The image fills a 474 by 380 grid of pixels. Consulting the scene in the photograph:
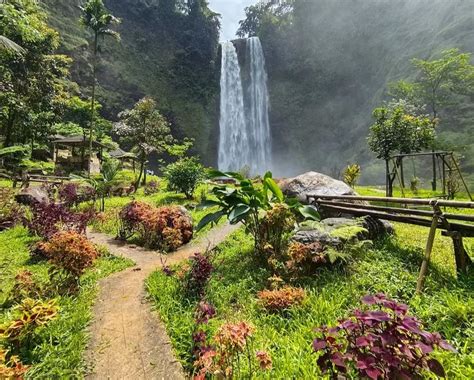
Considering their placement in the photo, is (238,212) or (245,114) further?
(245,114)

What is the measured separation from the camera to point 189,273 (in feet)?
12.9

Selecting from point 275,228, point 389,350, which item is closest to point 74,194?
point 275,228

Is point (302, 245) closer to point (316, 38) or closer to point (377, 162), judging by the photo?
point (377, 162)

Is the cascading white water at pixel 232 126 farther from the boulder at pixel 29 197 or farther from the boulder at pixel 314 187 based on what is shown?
the boulder at pixel 314 187

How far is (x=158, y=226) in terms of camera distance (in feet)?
21.0

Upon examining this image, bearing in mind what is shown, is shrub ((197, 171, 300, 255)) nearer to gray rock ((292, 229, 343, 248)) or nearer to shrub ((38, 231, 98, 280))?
gray rock ((292, 229, 343, 248))

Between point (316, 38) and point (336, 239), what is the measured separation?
4160 cm

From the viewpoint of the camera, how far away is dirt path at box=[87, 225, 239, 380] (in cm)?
253

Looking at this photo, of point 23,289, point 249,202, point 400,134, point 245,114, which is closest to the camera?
point 23,289

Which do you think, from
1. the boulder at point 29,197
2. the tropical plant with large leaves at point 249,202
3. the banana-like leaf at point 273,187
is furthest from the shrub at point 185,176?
the banana-like leaf at point 273,187

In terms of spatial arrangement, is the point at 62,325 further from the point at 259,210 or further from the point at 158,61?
the point at 158,61

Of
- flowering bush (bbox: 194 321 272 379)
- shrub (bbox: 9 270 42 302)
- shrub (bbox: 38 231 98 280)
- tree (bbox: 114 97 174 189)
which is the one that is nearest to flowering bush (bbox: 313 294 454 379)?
flowering bush (bbox: 194 321 272 379)

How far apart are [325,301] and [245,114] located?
33778 millimetres

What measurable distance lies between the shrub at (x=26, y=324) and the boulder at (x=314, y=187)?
6089mm
